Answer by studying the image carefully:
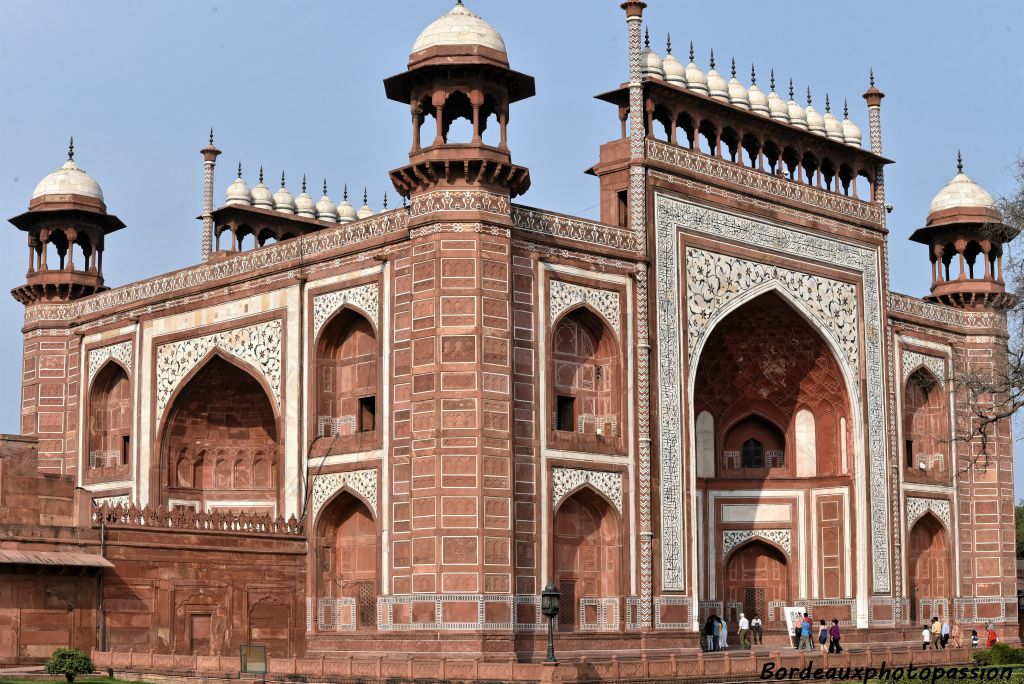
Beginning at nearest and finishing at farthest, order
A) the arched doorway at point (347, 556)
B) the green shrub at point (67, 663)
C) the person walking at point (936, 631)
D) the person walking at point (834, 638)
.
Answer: the green shrub at point (67, 663) < the arched doorway at point (347, 556) < the person walking at point (834, 638) < the person walking at point (936, 631)

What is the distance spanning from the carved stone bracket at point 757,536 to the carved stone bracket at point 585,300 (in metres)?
6.59

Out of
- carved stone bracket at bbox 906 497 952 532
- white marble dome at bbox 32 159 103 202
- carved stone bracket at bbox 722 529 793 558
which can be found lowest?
carved stone bracket at bbox 722 529 793 558

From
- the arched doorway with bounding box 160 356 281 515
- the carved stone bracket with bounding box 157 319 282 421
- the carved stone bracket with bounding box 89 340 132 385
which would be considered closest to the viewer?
the carved stone bracket with bounding box 157 319 282 421

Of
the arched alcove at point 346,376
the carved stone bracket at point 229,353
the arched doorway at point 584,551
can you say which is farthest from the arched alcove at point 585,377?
the carved stone bracket at point 229,353

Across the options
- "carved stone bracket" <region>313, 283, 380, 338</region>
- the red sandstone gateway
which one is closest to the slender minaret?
the red sandstone gateway

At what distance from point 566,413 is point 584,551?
213cm

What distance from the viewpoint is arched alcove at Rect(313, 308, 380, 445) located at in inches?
1011

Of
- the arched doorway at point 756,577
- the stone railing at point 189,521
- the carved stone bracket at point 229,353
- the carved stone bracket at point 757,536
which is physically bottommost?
the arched doorway at point 756,577

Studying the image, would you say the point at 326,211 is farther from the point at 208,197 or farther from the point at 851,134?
the point at 851,134

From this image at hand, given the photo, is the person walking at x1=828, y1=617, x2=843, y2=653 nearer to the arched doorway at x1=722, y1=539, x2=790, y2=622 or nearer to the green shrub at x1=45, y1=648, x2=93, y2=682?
the arched doorway at x1=722, y1=539, x2=790, y2=622

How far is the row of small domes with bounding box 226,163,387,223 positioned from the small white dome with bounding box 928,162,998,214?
11.9m

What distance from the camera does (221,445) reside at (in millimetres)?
29812

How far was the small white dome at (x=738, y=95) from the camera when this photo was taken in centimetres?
2878

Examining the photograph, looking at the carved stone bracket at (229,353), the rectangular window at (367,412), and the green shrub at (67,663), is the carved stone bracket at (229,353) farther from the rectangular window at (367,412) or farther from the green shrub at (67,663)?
the green shrub at (67,663)
